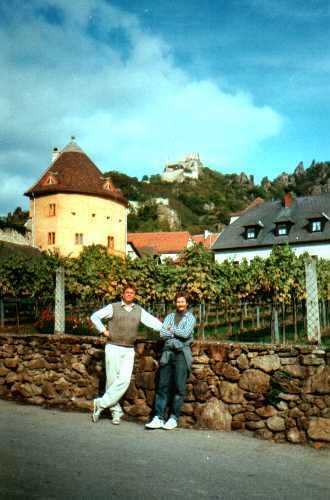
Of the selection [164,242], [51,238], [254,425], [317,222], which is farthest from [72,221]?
[254,425]

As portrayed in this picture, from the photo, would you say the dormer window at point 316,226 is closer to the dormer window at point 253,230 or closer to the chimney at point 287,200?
the chimney at point 287,200

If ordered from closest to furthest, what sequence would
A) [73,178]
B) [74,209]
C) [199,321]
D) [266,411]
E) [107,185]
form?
[266,411] → [199,321] → [74,209] → [73,178] → [107,185]

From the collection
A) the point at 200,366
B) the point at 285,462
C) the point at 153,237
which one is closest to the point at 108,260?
the point at 200,366

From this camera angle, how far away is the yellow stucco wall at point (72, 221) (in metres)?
46.8

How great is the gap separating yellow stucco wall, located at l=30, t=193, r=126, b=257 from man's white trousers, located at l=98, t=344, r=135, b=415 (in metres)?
40.0

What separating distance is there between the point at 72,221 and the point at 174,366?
137 ft

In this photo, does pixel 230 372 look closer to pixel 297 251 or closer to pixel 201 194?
pixel 297 251

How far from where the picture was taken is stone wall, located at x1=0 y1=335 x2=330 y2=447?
629 cm

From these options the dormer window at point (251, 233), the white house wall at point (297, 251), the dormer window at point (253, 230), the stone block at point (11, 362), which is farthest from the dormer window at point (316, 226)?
the stone block at point (11, 362)

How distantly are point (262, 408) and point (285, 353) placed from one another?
76cm

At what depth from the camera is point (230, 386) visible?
682cm

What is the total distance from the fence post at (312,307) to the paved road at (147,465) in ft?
4.53

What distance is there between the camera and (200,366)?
278 inches

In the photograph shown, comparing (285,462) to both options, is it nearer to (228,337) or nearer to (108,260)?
(228,337)
